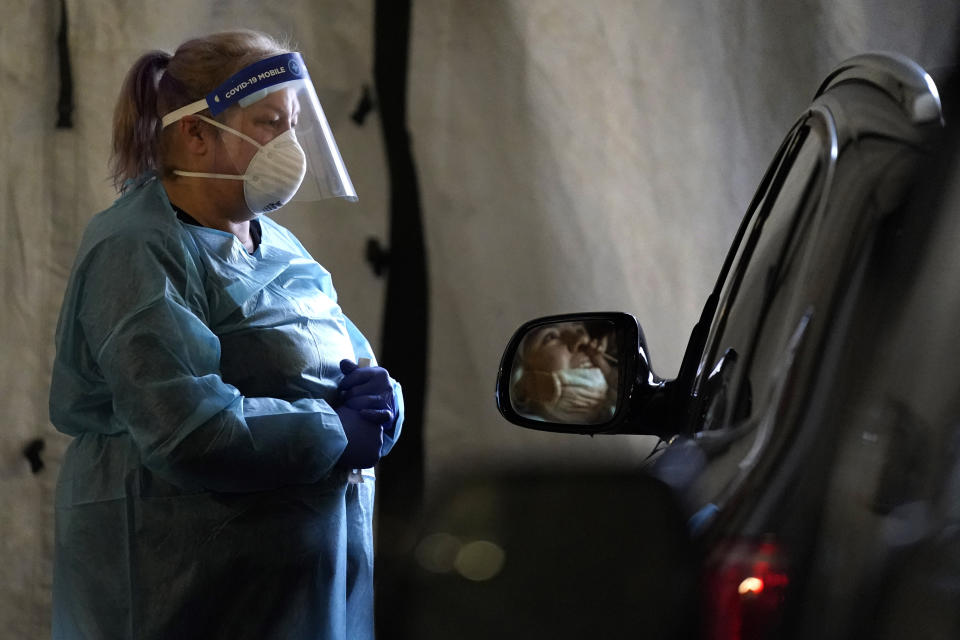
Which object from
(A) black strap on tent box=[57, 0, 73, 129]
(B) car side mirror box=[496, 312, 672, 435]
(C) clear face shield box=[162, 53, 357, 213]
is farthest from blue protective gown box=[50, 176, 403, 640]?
(A) black strap on tent box=[57, 0, 73, 129]

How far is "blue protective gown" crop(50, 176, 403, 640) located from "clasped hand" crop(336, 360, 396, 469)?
0.12 feet

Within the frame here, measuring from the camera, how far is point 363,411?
1672mm

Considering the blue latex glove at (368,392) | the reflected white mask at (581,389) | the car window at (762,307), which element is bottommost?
the blue latex glove at (368,392)

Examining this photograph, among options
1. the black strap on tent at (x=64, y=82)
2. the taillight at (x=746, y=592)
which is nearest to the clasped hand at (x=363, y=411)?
the taillight at (x=746, y=592)

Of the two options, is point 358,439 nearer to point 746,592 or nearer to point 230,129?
point 230,129

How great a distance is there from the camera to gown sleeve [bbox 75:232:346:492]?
1.46 meters

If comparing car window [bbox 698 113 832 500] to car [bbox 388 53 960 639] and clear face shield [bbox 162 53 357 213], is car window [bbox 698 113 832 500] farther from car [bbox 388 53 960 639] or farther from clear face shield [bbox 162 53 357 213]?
clear face shield [bbox 162 53 357 213]

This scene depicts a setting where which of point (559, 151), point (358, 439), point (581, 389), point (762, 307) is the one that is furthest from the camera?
point (559, 151)

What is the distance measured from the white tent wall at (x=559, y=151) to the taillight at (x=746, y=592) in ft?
7.47

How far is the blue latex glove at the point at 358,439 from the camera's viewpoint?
1.65 m


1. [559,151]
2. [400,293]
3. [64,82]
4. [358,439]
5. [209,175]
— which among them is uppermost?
[64,82]

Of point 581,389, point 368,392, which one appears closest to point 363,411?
point 368,392

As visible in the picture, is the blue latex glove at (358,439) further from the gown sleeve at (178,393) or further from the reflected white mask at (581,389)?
the reflected white mask at (581,389)

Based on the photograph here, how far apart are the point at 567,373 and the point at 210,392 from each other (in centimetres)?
53
